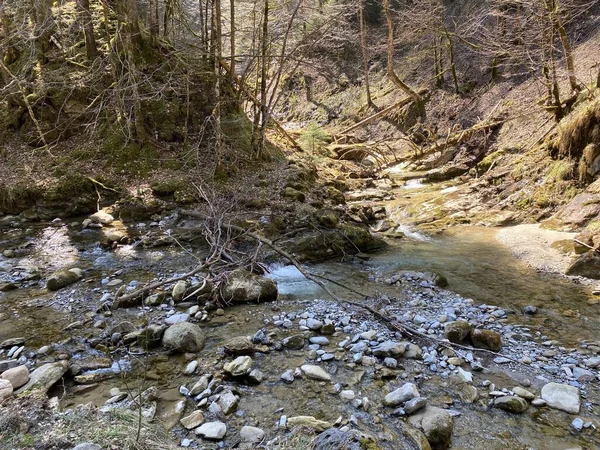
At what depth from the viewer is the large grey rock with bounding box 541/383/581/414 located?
3.19 metres

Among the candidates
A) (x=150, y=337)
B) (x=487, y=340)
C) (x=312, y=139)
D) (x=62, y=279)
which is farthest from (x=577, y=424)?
(x=312, y=139)

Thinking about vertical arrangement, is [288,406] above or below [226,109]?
below

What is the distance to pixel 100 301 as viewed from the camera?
5020 mm

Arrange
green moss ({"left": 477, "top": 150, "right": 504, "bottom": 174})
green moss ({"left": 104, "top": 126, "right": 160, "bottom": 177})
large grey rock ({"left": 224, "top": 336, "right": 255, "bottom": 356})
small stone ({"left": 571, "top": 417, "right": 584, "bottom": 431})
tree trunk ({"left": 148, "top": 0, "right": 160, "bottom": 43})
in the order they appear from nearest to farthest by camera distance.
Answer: small stone ({"left": 571, "top": 417, "right": 584, "bottom": 431})
large grey rock ({"left": 224, "top": 336, "right": 255, "bottom": 356})
green moss ({"left": 104, "top": 126, "right": 160, "bottom": 177})
tree trunk ({"left": 148, "top": 0, "right": 160, "bottom": 43})
green moss ({"left": 477, "top": 150, "right": 504, "bottom": 174})

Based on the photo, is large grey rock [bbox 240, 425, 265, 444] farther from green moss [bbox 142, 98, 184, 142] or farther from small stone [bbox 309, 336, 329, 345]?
green moss [bbox 142, 98, 184, 142]

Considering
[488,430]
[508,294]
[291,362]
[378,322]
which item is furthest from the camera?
[508,294]

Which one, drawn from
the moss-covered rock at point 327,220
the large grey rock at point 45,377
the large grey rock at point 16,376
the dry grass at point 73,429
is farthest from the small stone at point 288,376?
the moss-covered rock at point 327,220

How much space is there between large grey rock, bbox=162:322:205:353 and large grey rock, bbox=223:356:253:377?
0.55 meters

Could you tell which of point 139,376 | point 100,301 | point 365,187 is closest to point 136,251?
point 100,301

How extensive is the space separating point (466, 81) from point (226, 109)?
13.7 metres

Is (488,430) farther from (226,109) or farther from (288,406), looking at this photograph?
(226,109)

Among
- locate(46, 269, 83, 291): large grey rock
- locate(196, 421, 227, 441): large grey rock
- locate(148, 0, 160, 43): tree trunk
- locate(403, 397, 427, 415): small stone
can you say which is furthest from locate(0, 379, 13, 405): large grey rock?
locate(148, 0, 160, 43): tree trunk

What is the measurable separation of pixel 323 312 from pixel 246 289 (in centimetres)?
112

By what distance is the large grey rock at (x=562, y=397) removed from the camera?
3191mm
